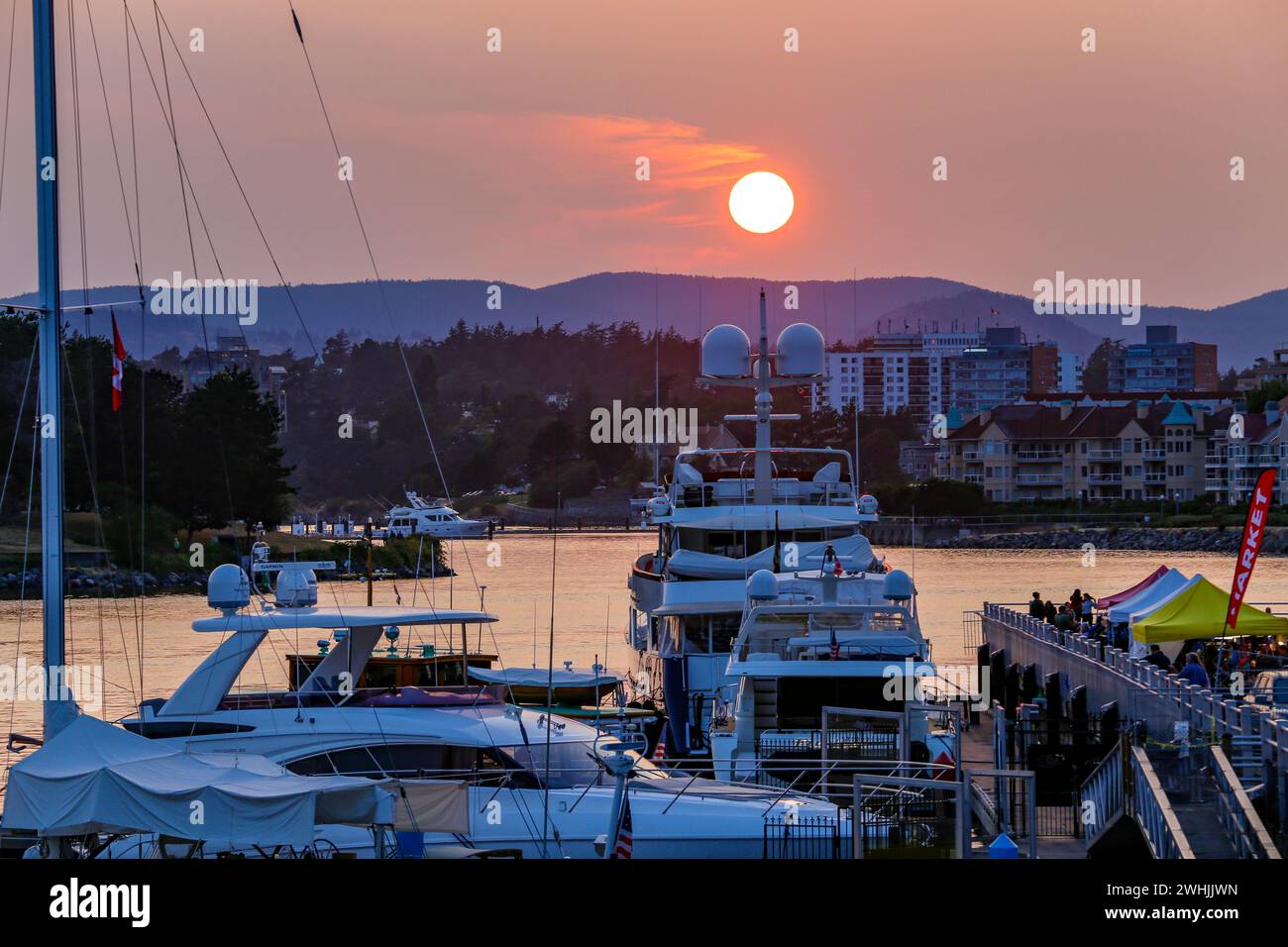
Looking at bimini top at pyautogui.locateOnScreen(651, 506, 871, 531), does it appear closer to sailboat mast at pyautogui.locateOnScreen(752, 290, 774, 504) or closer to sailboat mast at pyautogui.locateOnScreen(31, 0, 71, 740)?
sailboat mast at pyautogui.locateOnScreen(752, 290, 774, 504)

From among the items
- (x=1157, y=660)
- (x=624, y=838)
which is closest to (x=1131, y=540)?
(x=1157, y=660)

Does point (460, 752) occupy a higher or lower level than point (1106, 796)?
higher

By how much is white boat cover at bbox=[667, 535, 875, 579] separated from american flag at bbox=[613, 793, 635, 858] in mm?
15939

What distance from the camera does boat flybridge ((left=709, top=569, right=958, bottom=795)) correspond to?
64.1 feet

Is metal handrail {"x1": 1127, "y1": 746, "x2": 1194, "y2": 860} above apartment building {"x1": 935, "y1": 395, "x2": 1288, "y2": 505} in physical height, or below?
below

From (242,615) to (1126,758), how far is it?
9986 millimetres

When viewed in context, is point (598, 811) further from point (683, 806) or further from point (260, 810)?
point (260, 810)

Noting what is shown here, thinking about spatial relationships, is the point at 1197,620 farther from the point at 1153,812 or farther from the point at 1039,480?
the point at 1039,480

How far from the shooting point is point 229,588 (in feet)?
63.8

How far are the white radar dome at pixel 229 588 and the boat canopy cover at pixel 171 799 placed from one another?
15.8 ft

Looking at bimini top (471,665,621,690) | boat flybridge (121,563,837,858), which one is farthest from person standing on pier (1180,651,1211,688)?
bimini top (471,665,621,690)

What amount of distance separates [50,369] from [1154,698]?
14581mm

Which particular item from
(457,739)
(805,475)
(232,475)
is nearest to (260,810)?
(457,739)
